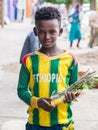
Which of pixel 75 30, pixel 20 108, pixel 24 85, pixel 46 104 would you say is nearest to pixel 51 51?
pixel 24 85

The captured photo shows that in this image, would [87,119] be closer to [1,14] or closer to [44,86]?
[44,86]

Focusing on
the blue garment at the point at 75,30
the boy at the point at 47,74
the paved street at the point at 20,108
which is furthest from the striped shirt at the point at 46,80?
the blue garment at the point at 75,30

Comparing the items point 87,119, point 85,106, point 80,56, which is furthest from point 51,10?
point 80,56

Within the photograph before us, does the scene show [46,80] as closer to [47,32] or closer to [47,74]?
[47,74]

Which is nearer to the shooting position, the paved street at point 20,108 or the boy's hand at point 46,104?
the boy's hand at point 46,104

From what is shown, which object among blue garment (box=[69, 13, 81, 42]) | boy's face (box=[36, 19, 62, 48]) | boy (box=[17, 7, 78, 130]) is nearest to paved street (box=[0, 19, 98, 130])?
boy (box=[17, 7, 78, 130])

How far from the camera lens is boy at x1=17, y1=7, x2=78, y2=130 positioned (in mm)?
3322

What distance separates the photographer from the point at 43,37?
3295mm

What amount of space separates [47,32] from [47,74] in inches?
10.7

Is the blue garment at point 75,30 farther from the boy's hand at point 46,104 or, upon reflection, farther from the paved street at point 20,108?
the boy's hand at point 46,104

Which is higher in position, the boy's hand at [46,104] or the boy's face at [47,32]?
the boy's face at [47,32]

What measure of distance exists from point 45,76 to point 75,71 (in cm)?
23

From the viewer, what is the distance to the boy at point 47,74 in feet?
10.9

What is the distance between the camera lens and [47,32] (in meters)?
3.30
